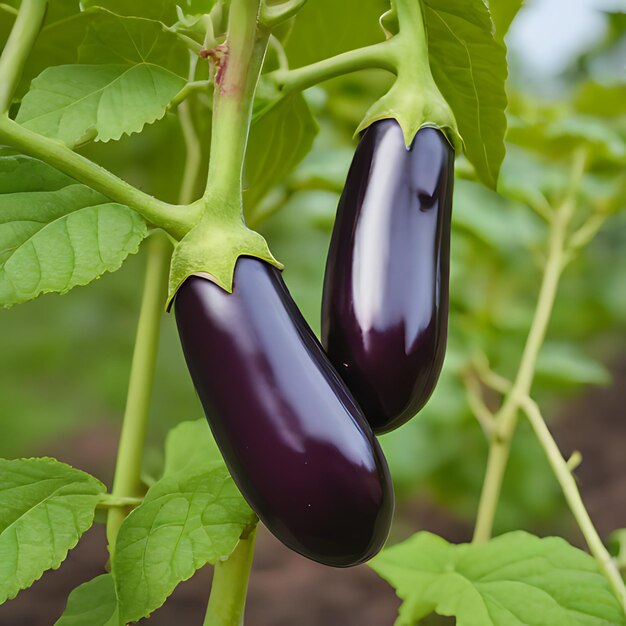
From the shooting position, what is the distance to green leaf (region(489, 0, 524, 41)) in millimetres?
424

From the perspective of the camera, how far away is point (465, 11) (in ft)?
1.17

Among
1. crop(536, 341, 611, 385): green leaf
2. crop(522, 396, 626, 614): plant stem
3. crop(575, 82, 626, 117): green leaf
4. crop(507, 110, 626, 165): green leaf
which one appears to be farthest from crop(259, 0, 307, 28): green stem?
crop(536, 341, 611, 385): green leaf

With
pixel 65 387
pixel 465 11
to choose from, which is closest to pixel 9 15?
pixel 465 11

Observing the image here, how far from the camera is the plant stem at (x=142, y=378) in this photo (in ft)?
1.47

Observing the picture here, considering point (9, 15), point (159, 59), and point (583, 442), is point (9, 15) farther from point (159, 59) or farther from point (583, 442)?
point (583, 442)

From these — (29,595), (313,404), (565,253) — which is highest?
(313,404)

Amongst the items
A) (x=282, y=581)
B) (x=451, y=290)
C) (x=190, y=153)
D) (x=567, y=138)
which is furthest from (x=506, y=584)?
(x=282, y=581)

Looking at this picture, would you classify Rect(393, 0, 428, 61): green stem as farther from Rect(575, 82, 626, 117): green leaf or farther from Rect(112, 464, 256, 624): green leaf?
Rect(575, 82, 626, 117): green leaf

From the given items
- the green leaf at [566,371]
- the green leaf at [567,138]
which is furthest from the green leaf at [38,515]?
the green leaf at [566,371]

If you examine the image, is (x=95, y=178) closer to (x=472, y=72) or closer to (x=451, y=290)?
(x=472, y=72)

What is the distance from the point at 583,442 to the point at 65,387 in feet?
4.40

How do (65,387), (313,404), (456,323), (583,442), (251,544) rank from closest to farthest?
(313,404) < (251,544) < (456,323) < (65,387) < (583,442)

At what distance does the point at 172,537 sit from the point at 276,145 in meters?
0.21

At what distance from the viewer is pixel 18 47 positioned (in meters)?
0.34
